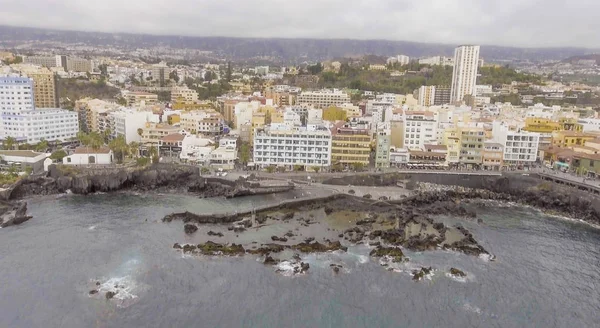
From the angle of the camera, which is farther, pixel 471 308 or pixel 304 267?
pixel 304 267

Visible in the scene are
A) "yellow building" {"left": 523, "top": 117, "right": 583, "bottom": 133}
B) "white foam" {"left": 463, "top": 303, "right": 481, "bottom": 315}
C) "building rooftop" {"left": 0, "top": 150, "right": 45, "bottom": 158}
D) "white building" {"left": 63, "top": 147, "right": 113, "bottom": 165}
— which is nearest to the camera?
"white foam" {"left": 463, "top": 303, "right": 481, "bottom": 315}

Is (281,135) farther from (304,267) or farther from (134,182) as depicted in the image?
(304,267)

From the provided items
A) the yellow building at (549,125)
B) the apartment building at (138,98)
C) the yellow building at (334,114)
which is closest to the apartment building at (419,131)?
the yellow building at (549,125)

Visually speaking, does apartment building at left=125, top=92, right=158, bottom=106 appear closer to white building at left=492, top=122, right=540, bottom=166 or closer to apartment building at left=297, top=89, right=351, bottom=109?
apartment building at left=297, top=89, right=351, bottom=109

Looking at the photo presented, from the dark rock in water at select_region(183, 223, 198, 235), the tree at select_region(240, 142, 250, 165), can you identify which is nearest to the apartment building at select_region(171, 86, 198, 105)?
the tree at select_region(240, 142, 250, 165)

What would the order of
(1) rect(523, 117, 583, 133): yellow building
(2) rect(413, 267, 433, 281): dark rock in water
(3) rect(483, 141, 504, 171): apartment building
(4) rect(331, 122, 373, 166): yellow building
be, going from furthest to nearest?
1. (1) rect(523, 117, 583, 133): yellow building
2. (3) rect(483, 141, 504, 171): apartment building
3. (4) rect(331, 122, 373, 166): yellow building
4. (2) rect(413, 267, 433, 281): dark rock in water

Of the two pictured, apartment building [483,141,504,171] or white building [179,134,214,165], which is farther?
apartment building [483,141,504,171]

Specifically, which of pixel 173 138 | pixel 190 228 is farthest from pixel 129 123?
pixel 190 228
